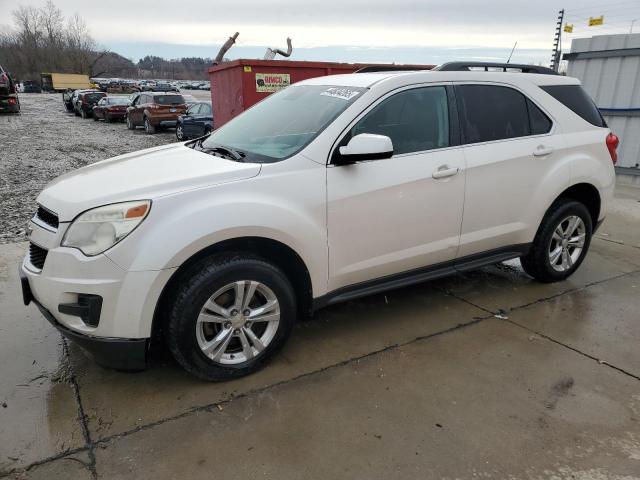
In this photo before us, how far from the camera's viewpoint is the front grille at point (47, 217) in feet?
9.07

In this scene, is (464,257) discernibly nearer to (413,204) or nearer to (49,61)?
(413,204)

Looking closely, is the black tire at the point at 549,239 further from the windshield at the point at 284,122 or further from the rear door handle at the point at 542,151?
the windshield at the point at 284,122

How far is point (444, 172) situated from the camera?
344 centimetres

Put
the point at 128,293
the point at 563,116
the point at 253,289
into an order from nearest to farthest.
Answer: the point at 128,293 < the point at 253,289 < the point at 563,116

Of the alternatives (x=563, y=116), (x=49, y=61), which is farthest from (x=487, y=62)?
(x=49, y=61)

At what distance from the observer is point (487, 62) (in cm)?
395

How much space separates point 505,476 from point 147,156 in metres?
2.94

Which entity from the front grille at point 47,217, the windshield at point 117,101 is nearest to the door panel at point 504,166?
the front grille at point 47,217

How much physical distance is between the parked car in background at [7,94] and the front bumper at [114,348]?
85.1ft

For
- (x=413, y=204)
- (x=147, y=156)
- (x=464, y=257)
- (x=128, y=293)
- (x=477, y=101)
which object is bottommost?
(x=464, y=257)

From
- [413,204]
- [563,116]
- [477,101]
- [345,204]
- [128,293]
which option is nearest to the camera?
[128,293]

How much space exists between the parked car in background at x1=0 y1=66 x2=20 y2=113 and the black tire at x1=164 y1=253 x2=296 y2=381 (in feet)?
85.6

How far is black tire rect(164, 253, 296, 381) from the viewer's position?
2.68 m

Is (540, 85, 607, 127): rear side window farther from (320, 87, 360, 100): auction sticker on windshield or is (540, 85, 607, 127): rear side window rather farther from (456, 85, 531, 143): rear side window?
(320, 87, 360, 100): auction sticker on windshield
